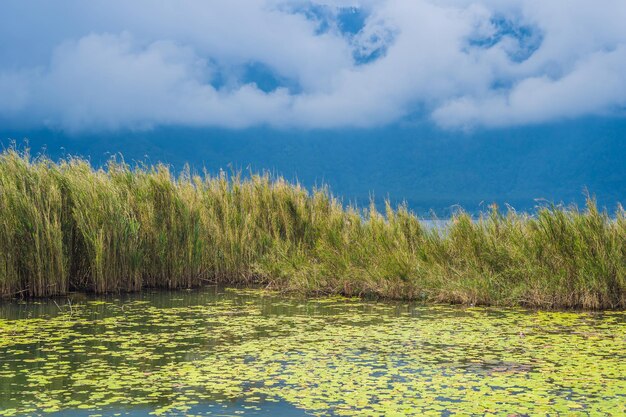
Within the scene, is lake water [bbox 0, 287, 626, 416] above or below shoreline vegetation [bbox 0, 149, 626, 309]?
below

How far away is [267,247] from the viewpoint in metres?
11.9

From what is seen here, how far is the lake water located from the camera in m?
4.86

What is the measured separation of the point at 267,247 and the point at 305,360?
580 cm

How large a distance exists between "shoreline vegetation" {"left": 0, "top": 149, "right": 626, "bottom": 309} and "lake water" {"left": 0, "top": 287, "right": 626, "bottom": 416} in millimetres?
555

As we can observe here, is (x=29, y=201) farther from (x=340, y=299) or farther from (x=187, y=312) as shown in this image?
(x=340, y=299)

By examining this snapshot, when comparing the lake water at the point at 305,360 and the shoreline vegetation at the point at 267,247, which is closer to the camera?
the lake water at the point at 305,360

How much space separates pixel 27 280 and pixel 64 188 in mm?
1294

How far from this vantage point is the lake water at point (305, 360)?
4855 mm

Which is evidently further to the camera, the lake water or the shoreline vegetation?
the shoreline vegetation

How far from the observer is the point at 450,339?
23.0 ft

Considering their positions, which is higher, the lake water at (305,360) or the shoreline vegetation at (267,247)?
the shoreline vegetation at (267,247)

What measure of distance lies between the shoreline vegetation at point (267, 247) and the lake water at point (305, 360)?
555 mm

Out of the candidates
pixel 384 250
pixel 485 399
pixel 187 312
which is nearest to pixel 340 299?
pixel 384 250

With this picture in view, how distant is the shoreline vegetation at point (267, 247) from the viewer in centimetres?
921
